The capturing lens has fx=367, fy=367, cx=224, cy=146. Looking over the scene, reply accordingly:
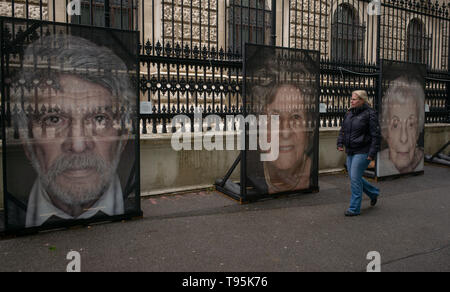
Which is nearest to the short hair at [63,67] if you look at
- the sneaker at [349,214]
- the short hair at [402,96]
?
the sneaker at [349,214]

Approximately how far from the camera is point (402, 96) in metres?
7.65

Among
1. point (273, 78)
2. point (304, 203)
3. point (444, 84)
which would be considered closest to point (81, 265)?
point (304, 203)

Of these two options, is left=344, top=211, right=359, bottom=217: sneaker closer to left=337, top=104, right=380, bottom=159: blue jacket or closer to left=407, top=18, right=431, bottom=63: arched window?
left=337, top=104, right=380, bottom=159: blue jacket

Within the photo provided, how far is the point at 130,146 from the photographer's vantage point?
486cm

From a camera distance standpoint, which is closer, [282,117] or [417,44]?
[282,117]

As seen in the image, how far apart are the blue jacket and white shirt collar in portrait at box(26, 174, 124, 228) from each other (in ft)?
10.6

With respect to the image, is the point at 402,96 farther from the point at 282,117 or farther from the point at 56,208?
the point at 56,208

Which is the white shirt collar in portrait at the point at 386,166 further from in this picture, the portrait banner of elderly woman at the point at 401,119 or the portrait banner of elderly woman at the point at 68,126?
the portrait banner of elderly woman at the point at 68,126

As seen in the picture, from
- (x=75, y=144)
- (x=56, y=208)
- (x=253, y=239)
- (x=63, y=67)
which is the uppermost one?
(x=63, y=67)

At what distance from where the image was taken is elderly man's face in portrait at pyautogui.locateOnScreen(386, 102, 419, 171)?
7.53 meters

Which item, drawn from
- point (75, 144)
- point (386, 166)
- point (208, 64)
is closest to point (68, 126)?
point (75, 144)

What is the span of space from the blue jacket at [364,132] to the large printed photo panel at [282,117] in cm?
114

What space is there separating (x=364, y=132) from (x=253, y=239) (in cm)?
223

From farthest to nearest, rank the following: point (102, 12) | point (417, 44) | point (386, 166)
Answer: point (417, 44), point (102, 12), point (386, 166)
